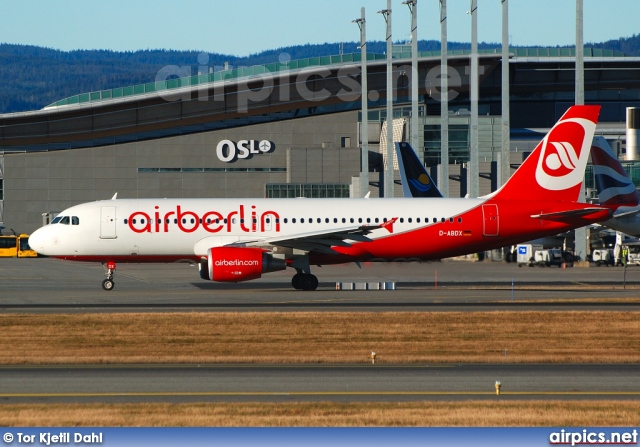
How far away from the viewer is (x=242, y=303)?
35.1 meters

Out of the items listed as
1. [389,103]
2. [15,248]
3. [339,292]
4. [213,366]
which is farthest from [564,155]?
[15,248]

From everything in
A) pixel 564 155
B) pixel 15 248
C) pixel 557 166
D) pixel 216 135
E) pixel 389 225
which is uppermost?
pixel 216 135

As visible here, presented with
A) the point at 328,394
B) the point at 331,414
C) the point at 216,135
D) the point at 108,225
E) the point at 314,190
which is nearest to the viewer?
the point at 331,414

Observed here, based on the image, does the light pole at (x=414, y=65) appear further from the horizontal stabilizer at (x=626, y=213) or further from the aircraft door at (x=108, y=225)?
the aircraft door at (x=108, y=225)

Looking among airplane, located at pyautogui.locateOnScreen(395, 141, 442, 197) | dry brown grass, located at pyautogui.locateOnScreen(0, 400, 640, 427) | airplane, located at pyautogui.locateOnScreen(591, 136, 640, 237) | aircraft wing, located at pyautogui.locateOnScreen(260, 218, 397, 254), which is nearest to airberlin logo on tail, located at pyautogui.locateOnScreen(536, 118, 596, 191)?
aircraft wing, located at pyautogui.locateOnScreen(260, 218, 397, 254)

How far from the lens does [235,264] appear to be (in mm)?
A: 40125

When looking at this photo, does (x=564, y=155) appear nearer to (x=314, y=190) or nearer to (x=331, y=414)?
(x=331, y=414)

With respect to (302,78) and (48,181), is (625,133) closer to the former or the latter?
(302,78)

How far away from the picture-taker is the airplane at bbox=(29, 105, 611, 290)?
42781mm

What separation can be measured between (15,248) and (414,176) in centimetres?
3840

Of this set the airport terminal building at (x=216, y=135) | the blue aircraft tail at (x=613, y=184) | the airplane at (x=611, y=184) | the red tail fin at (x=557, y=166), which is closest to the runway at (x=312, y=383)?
the red tail fin at (x=557, y=166)

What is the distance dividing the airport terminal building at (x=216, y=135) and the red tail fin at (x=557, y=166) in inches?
2141

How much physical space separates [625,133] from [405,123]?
1054 inches

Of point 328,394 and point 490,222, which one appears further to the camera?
point 490,222
